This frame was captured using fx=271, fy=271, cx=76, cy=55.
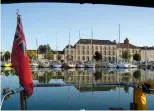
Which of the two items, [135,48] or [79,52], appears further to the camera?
[135,48]

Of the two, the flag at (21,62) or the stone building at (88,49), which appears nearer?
the flag at (21,62)

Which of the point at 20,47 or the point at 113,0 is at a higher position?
the point at 113,0

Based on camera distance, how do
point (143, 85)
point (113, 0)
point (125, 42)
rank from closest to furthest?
point (143, 85), point (113, 0), point (125, 42)

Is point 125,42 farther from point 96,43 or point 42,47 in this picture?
point 42,47

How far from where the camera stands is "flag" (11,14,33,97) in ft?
11.0

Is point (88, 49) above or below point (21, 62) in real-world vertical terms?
above

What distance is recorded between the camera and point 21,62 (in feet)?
11.1

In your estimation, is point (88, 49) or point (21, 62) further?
point (88, 49)

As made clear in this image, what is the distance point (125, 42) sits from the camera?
8981 centimetres

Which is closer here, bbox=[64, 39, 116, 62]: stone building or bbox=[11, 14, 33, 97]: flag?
bbox=[11, 14, 33, 97]: flag

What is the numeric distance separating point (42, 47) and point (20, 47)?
277 ft

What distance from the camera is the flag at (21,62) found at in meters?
3.36

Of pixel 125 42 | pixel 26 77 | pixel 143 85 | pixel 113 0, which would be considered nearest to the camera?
pixel 26 77

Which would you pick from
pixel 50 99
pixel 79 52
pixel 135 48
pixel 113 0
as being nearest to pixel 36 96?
pixel 50 99
